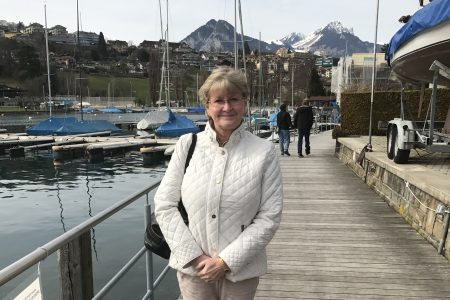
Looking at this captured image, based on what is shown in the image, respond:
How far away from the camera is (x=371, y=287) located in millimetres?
3797

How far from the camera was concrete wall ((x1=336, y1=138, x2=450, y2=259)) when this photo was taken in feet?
15.4

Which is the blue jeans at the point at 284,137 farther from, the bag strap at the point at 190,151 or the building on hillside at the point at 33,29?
the building on hillside at the point at 33,29

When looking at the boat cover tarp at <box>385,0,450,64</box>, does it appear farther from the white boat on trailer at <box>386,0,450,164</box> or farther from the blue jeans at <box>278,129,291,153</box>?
the blue jeans at <box>278,129,291,153</box>

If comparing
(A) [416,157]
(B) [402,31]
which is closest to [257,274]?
(B) [402,31]

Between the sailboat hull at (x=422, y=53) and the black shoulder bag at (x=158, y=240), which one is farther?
the sailboat hull at (x=422, y=53)

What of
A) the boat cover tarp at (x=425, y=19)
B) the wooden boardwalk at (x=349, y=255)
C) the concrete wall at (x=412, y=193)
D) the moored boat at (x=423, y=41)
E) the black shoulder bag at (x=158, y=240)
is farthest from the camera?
the moored boat at (x=423, y=41)

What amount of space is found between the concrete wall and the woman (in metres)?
3.16

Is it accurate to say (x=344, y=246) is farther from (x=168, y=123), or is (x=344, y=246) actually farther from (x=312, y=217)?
(x=168, y=123)

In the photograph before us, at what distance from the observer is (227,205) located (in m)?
2.02

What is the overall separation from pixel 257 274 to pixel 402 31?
6.12 metres

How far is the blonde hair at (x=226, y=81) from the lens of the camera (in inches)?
81.4

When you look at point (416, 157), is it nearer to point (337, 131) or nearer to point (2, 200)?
point (337, 131)

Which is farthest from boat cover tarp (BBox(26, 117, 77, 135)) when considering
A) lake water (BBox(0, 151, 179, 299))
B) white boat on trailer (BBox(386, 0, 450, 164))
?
white boat on trailer (BBox(386, 0, 450, 164))

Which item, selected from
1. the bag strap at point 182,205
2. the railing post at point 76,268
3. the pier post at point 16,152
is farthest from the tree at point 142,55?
the bag strap at point 182,205
